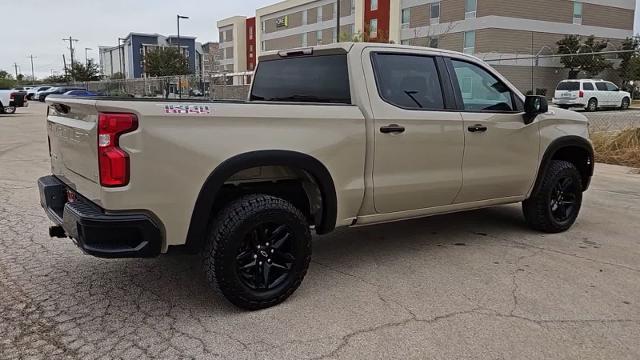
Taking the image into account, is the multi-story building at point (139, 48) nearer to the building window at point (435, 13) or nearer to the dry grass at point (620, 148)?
the building window at point (435, 13)

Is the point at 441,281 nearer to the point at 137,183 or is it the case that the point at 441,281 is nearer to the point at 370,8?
the point at 137,183

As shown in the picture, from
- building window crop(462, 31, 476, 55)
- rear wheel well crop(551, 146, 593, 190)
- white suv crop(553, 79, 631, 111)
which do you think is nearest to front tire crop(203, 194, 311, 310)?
rear wheel well crop(551, 146, 593, 190)

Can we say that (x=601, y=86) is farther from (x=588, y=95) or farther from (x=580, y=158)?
(x=580, y=158)

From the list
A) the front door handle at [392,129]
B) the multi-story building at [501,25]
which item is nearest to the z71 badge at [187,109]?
the front door handle at [392,129]

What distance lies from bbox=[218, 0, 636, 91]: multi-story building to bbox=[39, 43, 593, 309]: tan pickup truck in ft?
101

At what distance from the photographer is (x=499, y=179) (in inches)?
202

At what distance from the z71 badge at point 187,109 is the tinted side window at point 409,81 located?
152cm

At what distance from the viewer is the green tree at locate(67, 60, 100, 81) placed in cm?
8581

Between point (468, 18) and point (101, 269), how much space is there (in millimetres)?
44420

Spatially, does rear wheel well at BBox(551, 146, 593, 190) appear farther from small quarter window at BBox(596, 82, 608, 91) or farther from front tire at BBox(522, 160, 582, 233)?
small quarter window at BBox(596, 82, 608, 91)

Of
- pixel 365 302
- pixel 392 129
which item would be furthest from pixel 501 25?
pixel 365 302

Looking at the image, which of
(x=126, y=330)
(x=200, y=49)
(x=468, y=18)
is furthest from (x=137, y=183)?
(x=200, y=49)

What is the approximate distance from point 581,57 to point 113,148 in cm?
4430

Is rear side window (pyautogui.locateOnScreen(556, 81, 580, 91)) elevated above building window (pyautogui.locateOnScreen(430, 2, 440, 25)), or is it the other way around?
building window (pyautogui.locateOnScreen(430, 2, 440, 25))
